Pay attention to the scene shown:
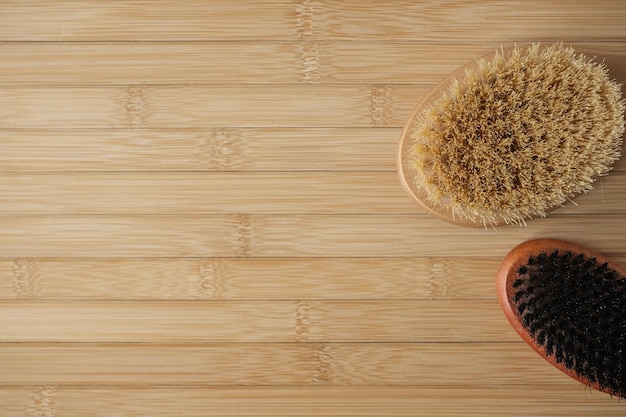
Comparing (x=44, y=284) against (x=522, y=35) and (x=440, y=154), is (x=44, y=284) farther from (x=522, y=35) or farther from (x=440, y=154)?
(x=522, y=35)

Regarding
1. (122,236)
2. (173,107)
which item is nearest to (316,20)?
(173,107)

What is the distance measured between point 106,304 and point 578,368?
786 millimetres

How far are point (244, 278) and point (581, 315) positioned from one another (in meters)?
0.54

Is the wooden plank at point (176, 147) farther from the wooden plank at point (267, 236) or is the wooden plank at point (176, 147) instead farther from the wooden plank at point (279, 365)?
the wooden plank at point (279, 365)

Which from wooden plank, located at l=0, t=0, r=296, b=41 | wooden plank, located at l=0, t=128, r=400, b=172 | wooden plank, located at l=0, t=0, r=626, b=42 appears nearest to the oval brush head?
wooden plank, located at l=0, t=128, r=400, b=172

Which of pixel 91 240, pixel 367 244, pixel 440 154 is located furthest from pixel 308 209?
pixel 91 240

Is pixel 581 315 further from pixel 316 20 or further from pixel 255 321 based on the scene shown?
pixel 316 20

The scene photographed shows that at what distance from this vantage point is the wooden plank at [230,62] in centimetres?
92

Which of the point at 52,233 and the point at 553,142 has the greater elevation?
the point at 553,142

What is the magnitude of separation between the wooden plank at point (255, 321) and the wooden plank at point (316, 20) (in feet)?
1.55

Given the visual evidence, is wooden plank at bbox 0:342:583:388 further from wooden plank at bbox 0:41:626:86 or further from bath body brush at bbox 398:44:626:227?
wooden plank at bbox 0:41:626:86

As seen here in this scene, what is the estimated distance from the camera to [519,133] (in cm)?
79

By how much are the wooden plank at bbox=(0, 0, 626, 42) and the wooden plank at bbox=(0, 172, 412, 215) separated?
247 mm

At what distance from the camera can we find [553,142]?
791 millimetres
